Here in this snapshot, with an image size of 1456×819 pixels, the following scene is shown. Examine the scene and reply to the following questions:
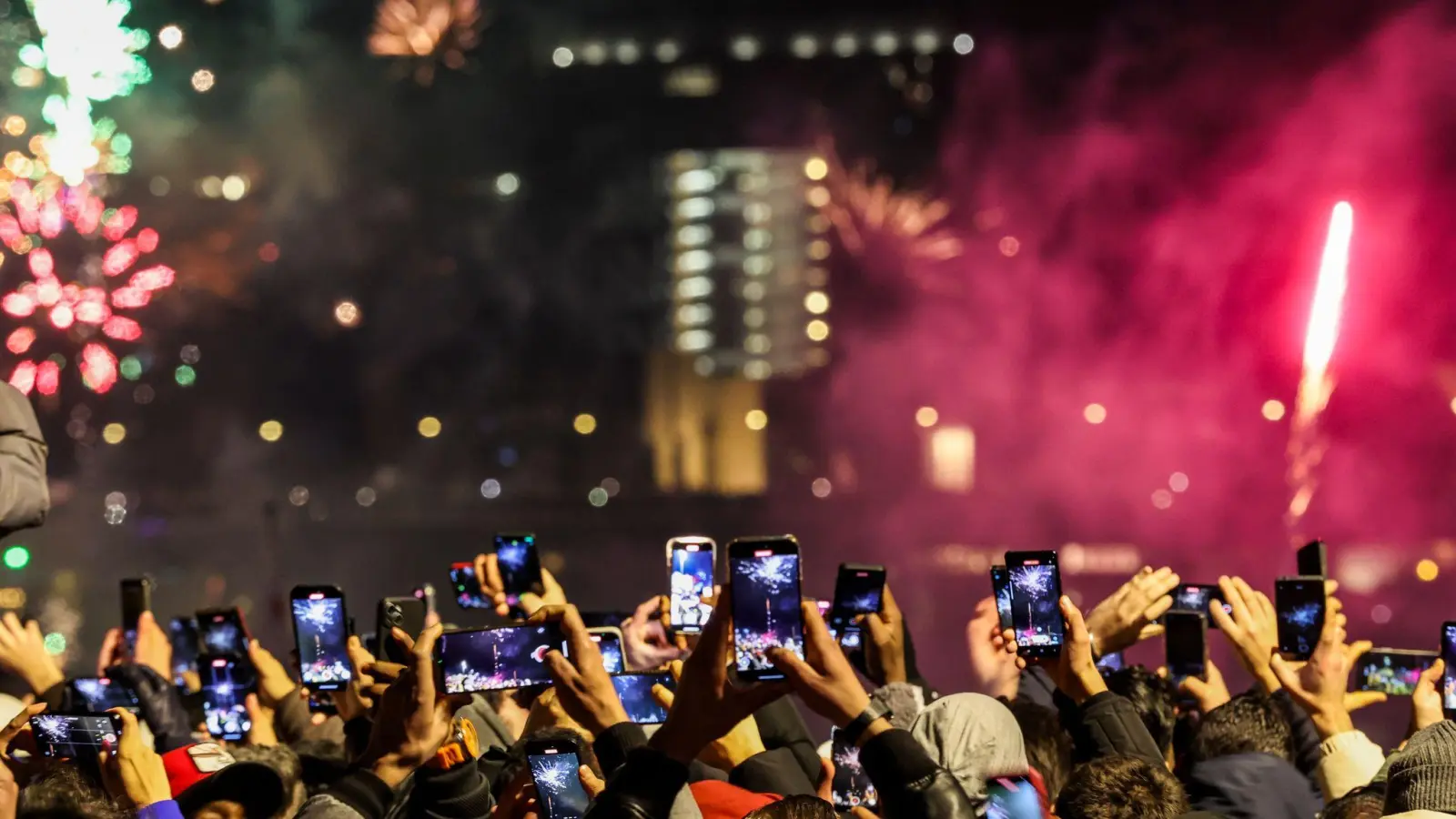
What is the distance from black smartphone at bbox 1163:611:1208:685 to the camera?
15.7 ft

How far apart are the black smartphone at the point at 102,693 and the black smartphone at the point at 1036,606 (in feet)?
7.98

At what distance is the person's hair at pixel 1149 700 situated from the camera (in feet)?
13.4

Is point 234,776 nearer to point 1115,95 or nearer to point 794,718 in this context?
point 794,718

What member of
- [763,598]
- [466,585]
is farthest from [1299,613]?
[466,585]

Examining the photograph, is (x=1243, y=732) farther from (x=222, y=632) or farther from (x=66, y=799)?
(x=222, y=632)

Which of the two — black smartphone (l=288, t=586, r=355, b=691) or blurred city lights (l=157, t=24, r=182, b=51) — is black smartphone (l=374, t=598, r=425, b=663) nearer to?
black smartphone (l=288, t=586, r=355, b=691)

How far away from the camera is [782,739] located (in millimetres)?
3797

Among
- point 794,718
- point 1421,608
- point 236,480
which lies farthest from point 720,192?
point 794,718

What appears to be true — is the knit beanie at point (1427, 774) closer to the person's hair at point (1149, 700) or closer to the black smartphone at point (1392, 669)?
the person's hair at point (1149, 700)

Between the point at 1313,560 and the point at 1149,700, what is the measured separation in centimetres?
104

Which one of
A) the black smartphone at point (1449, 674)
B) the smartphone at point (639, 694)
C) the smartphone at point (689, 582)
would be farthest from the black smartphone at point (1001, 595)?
the black smartphone at point (1449, 674)

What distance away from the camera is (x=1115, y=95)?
102ft

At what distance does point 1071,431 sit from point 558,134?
27982mm

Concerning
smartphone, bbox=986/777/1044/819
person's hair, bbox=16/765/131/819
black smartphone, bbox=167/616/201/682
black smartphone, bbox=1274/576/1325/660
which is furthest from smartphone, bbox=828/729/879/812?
black smartphone, bbox=167/616/201/682
